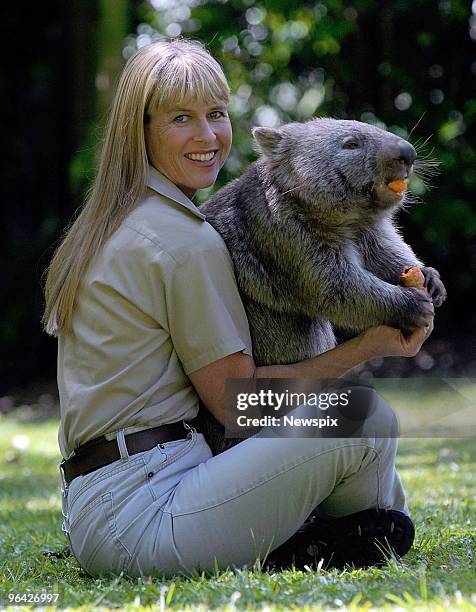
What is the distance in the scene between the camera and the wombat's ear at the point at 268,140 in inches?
121

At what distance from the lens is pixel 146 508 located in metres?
2.46

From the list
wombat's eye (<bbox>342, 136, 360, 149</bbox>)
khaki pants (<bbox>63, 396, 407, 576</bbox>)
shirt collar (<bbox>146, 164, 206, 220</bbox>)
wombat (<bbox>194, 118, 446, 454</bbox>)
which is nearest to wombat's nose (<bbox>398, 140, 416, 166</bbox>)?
wombat (<bbox>194, 118, 446, 454</bbox>)

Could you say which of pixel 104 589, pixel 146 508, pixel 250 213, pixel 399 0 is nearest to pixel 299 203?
pixel 250 213

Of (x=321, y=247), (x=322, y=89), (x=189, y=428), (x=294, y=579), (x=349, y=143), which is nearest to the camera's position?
(x=294, y=579)

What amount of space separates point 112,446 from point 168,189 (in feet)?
2.29

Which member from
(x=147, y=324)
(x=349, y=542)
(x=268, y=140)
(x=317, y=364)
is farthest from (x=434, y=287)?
(x=147, y=324)

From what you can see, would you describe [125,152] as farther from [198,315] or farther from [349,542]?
[349,542]

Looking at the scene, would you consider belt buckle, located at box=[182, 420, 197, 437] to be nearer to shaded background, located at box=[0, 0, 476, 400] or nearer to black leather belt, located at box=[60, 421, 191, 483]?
black leather belt, located at box=[60, 421, 191, 483]

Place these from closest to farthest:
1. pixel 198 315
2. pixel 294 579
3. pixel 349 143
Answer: pixel 294 579 < pixel 198 315 < pixel 349 143

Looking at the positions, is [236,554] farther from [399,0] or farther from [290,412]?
[399,0]

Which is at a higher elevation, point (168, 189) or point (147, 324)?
point (168, 189)

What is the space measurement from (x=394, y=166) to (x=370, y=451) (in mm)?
875

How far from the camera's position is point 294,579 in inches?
94.2

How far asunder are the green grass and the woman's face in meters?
1.09
